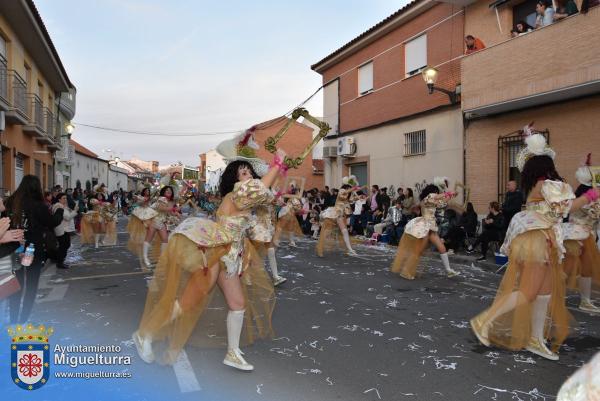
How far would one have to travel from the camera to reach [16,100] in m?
15.3

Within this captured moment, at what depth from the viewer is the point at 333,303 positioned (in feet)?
20.1

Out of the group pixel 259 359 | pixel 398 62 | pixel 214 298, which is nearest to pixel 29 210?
pixel 214 298

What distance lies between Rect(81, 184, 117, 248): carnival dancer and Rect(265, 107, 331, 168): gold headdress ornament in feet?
31.7

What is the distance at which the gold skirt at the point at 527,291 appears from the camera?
4.18 metres

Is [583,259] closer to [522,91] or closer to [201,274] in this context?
[201,274]

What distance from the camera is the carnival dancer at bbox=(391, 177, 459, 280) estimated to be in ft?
25.6

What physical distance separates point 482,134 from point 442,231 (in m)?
3.01

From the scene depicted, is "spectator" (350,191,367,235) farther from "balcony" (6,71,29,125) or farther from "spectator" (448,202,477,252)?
"balcony" (6,71,29,125)

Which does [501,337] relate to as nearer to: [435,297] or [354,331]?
[354,331]

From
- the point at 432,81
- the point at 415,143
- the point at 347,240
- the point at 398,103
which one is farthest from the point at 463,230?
the point at 398,103

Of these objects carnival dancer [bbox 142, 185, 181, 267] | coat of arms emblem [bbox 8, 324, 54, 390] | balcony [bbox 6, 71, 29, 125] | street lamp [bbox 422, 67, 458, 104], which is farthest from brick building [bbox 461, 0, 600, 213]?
balcony [bbox 6, 71, 29, 125]

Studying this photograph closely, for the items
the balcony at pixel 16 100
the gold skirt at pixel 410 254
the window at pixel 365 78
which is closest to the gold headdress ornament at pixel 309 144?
the gold skirt at pixel 410 254

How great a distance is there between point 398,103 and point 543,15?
20.3 feet

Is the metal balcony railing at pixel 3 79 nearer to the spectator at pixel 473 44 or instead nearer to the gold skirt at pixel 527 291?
the spectator at pixel 473 44
